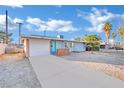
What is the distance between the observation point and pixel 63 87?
6336mm

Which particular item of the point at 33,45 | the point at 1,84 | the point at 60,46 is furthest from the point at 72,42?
the point at 1,84

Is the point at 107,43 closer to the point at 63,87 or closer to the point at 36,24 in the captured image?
the point at 36,24

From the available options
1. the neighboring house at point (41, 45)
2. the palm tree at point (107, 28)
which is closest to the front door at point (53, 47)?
the neighboring house at point (41, 45)

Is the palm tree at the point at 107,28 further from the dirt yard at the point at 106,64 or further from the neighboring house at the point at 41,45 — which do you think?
the dirt yard at the point at 106,64

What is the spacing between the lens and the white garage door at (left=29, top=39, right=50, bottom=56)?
19117 millimetres

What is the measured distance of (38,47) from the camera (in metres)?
19.7

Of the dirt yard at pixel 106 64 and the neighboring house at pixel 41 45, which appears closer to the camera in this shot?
the dirt yard at pixel 106 64

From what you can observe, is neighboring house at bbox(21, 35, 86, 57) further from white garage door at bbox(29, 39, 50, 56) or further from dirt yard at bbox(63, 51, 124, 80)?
dirt yard at bbox(63, 51, 124, 80)

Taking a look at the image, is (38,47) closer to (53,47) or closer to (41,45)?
(41,45)

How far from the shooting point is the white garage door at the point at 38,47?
62.7ft

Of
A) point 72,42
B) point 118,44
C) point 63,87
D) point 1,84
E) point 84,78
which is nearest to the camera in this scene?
point 63,87

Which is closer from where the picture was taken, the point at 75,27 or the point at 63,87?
the point at 63,87
